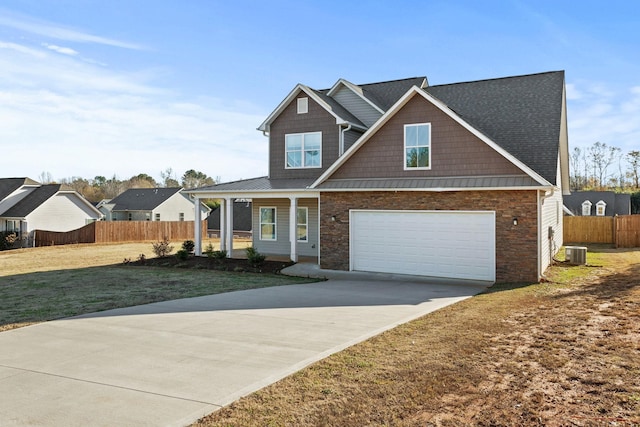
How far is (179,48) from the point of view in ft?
59.4

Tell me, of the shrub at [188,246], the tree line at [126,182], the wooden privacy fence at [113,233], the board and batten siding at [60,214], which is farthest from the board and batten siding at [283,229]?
the tree line at [126,182]

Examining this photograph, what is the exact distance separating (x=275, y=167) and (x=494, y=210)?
36.0ft

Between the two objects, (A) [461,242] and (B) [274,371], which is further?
(A) [461,242]

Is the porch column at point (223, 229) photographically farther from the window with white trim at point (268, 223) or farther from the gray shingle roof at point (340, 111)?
the gray shingle roof at point (340, 111)

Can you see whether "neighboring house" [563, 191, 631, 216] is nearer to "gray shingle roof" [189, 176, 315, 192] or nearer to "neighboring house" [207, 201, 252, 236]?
"neighboring house" [207, 201, 252, 236]

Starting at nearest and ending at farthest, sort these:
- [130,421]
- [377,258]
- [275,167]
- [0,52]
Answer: [130,421] → [0,52] → [377,258] → [275,167]

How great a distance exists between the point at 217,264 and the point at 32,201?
31.3 meters

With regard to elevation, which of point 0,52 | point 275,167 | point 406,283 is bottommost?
point 406,283

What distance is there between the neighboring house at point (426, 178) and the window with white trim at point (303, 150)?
0.05 m

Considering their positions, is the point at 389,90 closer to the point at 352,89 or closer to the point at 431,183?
the point at 352,89

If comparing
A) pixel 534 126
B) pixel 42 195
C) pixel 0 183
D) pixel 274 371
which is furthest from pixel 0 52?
pixel 0 183

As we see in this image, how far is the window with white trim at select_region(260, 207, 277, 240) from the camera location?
23969mm

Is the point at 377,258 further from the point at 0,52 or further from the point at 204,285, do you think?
the point at 0,52

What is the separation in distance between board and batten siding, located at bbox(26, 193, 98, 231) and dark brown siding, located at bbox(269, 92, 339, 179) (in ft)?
94.0
